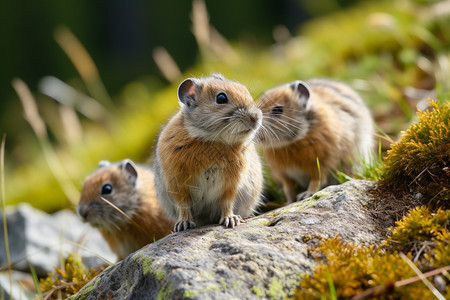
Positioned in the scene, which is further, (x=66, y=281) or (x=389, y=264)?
(x=66, y=281)

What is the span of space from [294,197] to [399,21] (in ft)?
18.9

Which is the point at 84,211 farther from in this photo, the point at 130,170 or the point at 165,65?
the point at 165,65

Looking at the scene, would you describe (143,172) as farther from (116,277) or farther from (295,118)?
(116,277)

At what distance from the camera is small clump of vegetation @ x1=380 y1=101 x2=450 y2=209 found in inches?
160

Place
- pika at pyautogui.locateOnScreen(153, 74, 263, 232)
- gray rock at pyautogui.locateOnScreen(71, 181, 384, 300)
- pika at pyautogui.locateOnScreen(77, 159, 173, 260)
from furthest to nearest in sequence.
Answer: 1. pika at pyautogui.locateOnScreen(77, 159, 173, 260)
2. pika at pyautogui.locateOnScreen(153, 74, 263, 232)
3. gray rock at pyautogui.locateOnScreen(71, 181, 384, 300)

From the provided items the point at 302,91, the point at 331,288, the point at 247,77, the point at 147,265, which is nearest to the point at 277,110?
the point at 302,91

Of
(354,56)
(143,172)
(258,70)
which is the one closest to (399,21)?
(354,56)

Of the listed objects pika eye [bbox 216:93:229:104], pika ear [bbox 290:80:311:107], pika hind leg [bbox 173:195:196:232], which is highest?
pika eye [bbox 216:93:229:104]

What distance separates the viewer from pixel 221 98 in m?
4.77

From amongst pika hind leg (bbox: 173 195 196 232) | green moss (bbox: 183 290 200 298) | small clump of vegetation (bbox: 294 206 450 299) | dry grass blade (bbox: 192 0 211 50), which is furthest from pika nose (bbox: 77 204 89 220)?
dry grass blade (bbox: 192 0 211 50)

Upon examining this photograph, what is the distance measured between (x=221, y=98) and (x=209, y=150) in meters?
0.49

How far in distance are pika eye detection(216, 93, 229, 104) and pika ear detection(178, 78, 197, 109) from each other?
0.27m

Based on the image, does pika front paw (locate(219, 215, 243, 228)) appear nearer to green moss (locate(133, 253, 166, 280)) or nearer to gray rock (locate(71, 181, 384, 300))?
gray rock (locate(71, 181, 384, 300))

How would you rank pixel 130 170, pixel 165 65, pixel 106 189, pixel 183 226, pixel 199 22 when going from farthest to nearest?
pixel 165 65
pixel 199 22
pixel 130 170
pixel 106 189
pixel 183 226
